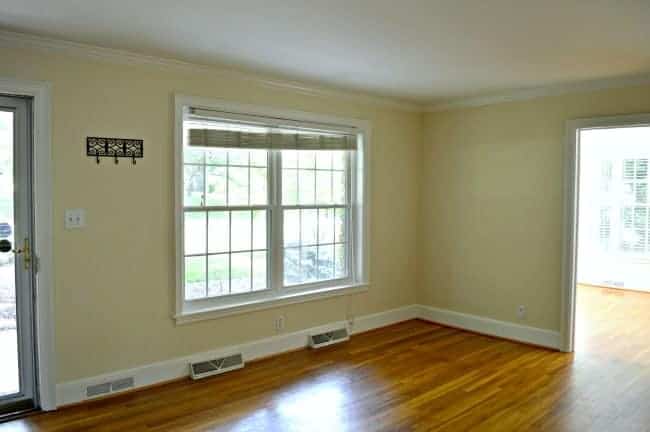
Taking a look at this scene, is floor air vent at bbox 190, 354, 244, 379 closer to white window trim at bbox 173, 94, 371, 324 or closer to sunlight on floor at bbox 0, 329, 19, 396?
white window trim at bbox 173, 94, 371, 324

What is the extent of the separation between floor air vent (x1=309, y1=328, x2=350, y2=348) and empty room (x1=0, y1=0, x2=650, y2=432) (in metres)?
0.03

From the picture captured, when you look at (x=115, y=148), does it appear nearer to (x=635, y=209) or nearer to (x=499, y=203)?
(x=499, y=203)

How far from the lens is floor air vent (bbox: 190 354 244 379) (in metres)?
3.94

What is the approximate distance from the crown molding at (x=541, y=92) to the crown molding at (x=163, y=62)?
64 centimetres

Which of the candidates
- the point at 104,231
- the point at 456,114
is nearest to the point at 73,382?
the point at 104,231

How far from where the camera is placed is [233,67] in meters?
3.95

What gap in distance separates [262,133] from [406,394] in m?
2.42

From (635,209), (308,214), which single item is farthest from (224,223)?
(635,209)

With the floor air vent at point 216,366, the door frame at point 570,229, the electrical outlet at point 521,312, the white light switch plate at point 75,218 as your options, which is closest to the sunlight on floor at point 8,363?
the white light switch plate at point 75,218

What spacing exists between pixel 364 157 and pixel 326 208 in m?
0.68

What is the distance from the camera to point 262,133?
435 centimetres

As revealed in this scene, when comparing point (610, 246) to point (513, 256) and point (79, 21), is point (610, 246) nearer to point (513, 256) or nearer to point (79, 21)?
point (513, 256)

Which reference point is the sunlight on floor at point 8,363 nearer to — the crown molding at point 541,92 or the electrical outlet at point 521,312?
the electrical outlet at point 521,312

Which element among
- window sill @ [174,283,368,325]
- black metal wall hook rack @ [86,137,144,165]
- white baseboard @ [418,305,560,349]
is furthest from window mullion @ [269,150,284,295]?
white baseboard @ [418,305,560,349]
